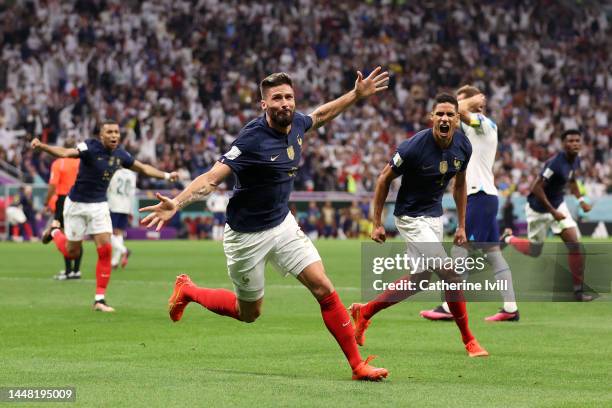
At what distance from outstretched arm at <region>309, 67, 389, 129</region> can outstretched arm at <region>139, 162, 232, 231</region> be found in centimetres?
131

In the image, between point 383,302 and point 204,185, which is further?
point 383,302

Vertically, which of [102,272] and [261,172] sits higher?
[261,172]

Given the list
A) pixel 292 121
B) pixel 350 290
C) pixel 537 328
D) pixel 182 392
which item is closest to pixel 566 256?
pixel 350 290

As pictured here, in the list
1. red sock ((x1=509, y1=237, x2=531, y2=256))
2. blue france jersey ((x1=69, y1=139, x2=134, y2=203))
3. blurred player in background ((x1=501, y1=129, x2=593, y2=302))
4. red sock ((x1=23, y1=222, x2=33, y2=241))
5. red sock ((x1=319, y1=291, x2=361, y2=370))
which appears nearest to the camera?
red sock ((x1=319, y1=291, x2=361, y2=370))

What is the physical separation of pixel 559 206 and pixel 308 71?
29.1 meters

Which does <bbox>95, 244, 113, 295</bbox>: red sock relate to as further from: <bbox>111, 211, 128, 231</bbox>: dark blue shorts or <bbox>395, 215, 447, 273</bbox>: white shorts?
<bbox>111, 211, 128, 231</bbox>: dark blue shorts

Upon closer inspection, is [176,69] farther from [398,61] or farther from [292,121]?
[292,121]

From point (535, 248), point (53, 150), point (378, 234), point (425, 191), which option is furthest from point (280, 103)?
point (535, 248)

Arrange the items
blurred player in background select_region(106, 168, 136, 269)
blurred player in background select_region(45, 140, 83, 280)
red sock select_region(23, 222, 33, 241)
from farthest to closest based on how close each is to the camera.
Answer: red sock select_region(23, 222, 33, 241) < blurred player in background select_region(106, 168, 136, 269) < blurred player in background select_region(45, 140, 83, 280)

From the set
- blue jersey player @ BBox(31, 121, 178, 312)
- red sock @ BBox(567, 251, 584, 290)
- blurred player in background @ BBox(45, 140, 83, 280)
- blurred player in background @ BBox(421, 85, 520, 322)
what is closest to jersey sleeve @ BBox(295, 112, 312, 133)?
blurred player in background @ BBox(421, 85, 520, 322)

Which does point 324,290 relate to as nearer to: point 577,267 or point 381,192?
point 381,192

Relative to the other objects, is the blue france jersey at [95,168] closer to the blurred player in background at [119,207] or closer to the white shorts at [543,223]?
the white shorts at [543,223]

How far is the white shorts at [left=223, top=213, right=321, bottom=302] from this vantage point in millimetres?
8578

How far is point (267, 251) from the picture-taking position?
870 centimetres
